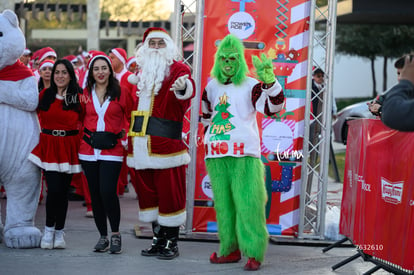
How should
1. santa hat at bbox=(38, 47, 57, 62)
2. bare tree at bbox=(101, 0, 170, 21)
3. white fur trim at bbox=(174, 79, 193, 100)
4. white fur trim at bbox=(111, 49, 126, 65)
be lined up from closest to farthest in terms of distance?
white fur trim at bbox=(174, 79, 193, 100) < santa hat at bbox=(38, 47, 57, 62) < white fur trim at bbox=(111, 49, 126, 65) < bare tree at bbox=(101, 0, 170, 21)

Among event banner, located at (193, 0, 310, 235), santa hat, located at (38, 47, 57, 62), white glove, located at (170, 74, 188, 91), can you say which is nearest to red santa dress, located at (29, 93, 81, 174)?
white glove, located at (170, 74, 188, 91)

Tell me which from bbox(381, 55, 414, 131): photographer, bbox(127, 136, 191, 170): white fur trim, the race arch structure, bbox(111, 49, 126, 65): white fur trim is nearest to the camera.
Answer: bbox(381, 55, 414, 131): photographer

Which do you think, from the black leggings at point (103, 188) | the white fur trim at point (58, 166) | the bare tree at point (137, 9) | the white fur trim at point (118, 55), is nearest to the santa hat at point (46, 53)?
the white fur trim at point (118, 55)

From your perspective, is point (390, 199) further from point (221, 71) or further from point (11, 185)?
point (11, 185)

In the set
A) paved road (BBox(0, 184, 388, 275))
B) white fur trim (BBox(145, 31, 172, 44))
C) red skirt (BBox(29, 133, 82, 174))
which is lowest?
paved road (BBox(0, 184, 388, 275))

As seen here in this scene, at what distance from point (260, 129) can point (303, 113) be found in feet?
1.57

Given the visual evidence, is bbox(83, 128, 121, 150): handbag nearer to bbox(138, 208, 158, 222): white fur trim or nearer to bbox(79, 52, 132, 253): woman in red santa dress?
bbox(79, 52, 132, 253): woman in red santa dress

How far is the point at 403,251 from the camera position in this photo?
5.18 meters

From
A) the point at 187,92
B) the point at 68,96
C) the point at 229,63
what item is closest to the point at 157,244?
the point at 187,92

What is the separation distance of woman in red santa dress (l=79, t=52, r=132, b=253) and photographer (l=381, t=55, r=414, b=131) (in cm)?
284

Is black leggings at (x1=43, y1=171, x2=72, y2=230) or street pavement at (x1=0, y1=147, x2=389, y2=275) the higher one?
black leggings at (x1=43, y1=171, x2=72, y2=230)

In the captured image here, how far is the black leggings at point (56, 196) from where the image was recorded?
6.96m

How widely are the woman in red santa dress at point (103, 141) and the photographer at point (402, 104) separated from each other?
9.33 feet

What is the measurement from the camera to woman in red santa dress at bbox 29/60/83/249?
6.96m
